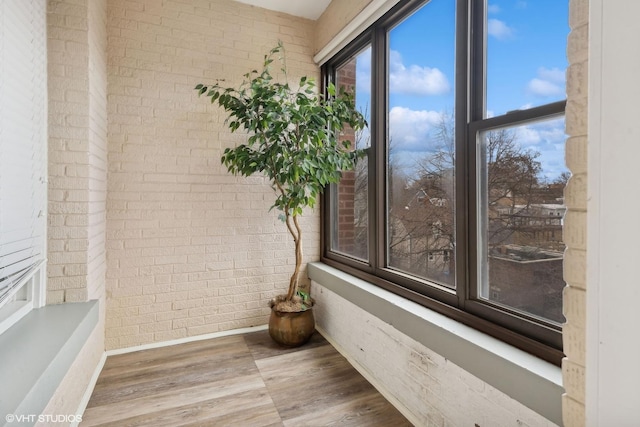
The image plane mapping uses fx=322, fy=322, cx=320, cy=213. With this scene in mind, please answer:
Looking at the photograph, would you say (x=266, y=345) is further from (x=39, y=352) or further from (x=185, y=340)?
(x=39, y=352)

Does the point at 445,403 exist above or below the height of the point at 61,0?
below

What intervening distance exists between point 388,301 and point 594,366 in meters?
1.50

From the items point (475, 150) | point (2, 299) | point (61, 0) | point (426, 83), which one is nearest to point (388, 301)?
point (475, 150)

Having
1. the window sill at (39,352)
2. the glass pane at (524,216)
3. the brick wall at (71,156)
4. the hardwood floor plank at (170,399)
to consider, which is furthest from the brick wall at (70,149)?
the glass pane at (524,216)

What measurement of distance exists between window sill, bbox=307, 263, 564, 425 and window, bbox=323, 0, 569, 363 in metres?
0.07

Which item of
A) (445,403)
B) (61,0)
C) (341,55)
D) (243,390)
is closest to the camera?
(445,403)

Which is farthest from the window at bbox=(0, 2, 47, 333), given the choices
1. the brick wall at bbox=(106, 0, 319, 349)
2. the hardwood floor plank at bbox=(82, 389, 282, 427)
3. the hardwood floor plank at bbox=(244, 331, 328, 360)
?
the hardwood floor plank at bbox=(244, 331, 328, 360)

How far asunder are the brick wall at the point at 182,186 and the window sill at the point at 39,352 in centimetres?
75

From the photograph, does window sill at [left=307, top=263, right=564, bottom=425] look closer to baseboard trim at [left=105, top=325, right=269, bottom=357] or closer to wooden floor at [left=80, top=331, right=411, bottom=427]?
wooden floor at [left=80, top=331, right=411, bottom=427]

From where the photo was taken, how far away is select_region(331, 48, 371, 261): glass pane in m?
2.58

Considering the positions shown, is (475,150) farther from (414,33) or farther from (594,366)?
(594,366)

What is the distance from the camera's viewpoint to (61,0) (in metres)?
1.87

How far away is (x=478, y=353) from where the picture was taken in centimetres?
138

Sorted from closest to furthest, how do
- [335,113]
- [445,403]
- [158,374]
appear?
[445,403] → [158,374] → [335,113]
